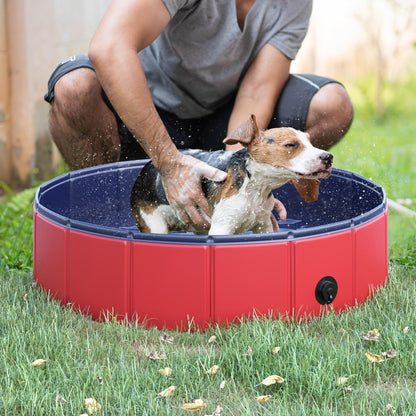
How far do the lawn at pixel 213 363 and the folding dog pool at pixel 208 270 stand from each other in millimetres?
59

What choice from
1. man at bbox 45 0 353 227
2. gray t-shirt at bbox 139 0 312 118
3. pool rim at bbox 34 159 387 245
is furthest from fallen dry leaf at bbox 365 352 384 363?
gray t-shirt at bbox 139 0 312 118

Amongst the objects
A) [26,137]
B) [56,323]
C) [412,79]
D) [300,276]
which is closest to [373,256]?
[300,276]

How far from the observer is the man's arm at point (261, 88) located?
3.23 meters

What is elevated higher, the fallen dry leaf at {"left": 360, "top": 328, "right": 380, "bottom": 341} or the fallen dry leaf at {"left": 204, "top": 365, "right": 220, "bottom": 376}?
the fallen dry leaf at {"left": 204, "top": 365, "right": 220, "bottom": 376}

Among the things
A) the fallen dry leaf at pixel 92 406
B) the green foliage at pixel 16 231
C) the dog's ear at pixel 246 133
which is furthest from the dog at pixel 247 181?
the fallen dry leaf at pixel 92 406

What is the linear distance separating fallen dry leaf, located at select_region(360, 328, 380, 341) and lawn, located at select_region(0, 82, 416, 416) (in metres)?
0.01

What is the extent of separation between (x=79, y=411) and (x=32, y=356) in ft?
1.22

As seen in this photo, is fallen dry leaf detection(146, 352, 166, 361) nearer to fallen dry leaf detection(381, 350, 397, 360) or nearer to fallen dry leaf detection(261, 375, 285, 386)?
fallen dry leaf detection(261, 375, 285, 386)

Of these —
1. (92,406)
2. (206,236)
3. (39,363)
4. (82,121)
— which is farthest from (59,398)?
(82,121)

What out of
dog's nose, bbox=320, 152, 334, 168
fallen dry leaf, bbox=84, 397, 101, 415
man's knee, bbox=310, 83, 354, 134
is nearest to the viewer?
fallen dry leaf, bbox=84, 397, 101, 415

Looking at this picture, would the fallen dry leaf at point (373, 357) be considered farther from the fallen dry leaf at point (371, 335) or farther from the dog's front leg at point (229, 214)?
the dog's front leg at point (229, 214)

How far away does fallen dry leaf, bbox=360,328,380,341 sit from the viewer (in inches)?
90.2

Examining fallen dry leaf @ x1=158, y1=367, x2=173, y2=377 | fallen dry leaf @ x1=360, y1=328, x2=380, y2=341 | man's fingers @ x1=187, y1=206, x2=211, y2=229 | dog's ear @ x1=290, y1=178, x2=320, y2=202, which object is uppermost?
dog's ear @ x1=290, y1=178, x2=320, y2=202

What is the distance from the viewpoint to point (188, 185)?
2.59 metres
